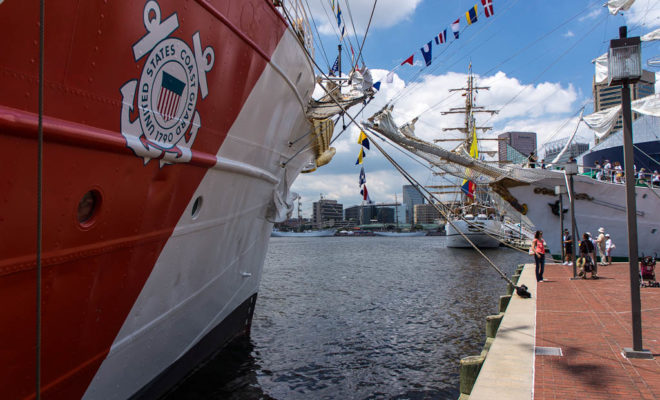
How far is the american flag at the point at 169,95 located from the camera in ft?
12.0

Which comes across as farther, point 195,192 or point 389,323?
point 389,323

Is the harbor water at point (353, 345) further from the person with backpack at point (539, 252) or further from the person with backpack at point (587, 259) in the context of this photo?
the person with backpack at point (587, 259)

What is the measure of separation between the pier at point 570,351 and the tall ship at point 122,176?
3.33 meters

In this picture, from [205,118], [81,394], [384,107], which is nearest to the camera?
[81,394]

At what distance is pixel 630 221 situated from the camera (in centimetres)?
529

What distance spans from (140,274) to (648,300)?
9.20m

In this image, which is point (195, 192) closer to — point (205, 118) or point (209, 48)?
point (205, 118)

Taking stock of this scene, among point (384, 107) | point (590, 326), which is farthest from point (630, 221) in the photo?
point (384, 107)

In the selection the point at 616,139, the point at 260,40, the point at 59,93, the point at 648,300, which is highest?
the point at 616,139

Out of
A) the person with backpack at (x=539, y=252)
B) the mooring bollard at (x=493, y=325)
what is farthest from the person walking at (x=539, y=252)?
the mooring bollard at (x=493, y=325)

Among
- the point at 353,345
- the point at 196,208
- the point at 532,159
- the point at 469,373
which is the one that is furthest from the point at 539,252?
the point at 532,159

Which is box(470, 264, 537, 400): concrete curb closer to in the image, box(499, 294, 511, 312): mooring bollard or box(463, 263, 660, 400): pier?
box(463, 263, 660, 400): pier

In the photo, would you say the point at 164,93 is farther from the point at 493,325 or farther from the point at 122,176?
the point at 493,325

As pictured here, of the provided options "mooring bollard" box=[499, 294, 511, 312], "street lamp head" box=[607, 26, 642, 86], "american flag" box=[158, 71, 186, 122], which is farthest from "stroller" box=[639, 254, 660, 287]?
"american flag" box=[158, 71, 186, 122]
